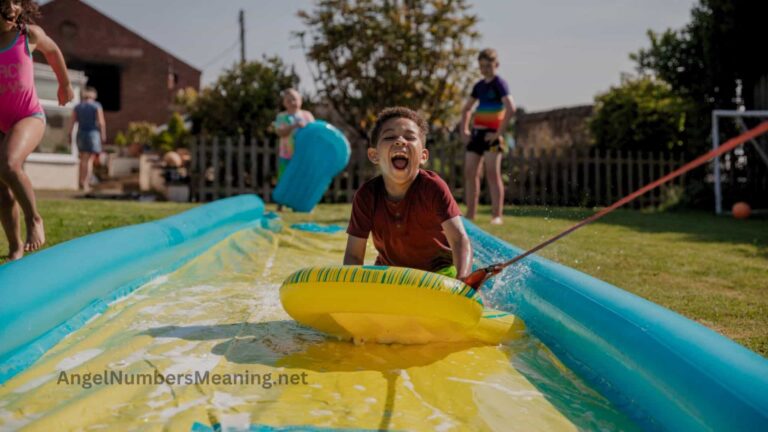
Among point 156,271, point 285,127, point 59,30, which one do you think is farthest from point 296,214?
point 59,30

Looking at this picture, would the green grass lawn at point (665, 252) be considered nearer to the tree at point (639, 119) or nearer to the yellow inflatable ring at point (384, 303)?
the yellow inflatable ring at point (384, 303)

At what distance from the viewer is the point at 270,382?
1929mm

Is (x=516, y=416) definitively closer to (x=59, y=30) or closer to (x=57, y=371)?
(x=57, y=371)

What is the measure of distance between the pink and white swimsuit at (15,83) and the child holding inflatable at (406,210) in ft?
6.05

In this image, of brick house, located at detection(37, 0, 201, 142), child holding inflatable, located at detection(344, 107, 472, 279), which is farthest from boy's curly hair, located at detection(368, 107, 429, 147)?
brick house, located at detection(37, 0, 201, 142)

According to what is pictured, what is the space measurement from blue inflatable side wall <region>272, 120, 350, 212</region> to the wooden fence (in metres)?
3.17

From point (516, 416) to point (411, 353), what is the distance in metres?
0.59

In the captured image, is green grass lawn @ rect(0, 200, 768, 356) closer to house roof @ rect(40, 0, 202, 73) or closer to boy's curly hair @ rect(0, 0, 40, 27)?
boy's curly hair @ rect(0, 0, 40, 27)

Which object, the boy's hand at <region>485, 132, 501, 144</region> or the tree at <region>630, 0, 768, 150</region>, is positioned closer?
the boy's hand at <region>485, 132, 501, 144</region>

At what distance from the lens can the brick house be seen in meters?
21.2

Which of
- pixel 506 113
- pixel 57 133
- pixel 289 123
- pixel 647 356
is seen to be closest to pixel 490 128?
pixel 506 113

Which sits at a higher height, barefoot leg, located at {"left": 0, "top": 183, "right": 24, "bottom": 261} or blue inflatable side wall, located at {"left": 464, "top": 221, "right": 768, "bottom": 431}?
barefoot leg, located at {"left": 0, "top": 183, "right": 24, "bottom": 261}

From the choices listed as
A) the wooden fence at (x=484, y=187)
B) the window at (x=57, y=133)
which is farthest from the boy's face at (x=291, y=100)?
the window at (x=57, y=133)

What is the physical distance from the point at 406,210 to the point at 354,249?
0.85ft
